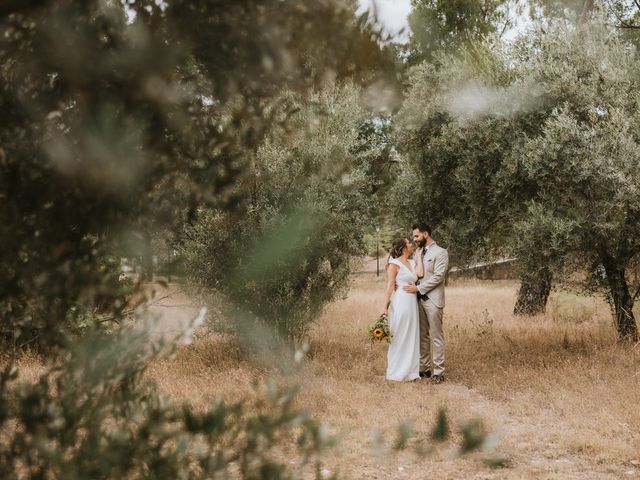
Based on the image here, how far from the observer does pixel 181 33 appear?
211cm

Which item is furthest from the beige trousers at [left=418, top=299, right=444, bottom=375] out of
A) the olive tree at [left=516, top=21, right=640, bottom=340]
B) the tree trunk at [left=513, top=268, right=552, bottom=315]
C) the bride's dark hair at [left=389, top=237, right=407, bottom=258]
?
the tree trunk at [left=513, top=268, right=552, bottom=315]

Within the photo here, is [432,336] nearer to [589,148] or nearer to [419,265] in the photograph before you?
[419,265]

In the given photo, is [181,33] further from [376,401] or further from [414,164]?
[414,164]

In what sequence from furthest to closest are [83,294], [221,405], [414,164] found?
[414,164], [83,294], [221,405]

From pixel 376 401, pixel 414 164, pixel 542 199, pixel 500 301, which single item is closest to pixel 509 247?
pixel 542 199

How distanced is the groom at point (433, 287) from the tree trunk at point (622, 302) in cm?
323

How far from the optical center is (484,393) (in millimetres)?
9102

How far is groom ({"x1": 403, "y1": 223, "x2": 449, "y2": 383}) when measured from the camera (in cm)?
995

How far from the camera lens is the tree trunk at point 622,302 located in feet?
35.6

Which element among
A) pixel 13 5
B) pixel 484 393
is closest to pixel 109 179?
pixel 13 5

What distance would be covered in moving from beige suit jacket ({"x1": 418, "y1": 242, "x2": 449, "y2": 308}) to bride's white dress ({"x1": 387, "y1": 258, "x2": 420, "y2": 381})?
45 centimetres

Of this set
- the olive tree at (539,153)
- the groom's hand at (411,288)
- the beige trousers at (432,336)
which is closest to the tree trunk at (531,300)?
the olive tree at (539,153)

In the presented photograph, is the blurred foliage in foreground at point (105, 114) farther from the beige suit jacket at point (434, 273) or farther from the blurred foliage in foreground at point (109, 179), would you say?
the beige suit jacket at point (434, 273)

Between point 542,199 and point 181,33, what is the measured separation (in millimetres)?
9069
